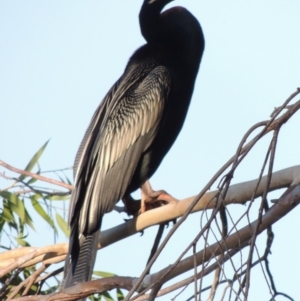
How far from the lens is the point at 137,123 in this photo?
4.16 meters

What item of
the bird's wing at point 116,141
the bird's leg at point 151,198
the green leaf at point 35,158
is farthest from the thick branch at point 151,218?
the green leaf at point 35,158

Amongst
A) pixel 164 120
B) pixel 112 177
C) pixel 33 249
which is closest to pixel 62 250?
pixel 33 249

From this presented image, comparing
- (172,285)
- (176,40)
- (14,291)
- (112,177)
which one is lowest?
(172,285)

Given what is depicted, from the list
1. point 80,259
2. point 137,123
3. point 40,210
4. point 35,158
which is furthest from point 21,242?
point 137,123

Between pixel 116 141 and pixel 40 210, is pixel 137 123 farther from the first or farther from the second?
pixel 40 210

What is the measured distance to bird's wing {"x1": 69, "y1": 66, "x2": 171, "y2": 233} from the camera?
3762 mm

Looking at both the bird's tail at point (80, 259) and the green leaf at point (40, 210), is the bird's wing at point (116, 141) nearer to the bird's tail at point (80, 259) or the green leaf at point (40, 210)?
the bird's tail at point (80, 259)

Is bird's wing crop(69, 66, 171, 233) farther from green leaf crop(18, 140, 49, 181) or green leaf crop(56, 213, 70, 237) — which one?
green leaf crop(56, 213, 70, 237)

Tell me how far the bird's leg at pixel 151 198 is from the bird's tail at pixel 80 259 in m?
0.34

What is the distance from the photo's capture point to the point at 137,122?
13.7ft

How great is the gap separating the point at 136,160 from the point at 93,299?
1137mm

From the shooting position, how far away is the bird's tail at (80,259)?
356 centimetres

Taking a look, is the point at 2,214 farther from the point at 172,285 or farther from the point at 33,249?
the point at 172,285

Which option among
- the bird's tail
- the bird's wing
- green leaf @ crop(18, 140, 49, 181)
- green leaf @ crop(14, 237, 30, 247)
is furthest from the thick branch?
green leaf @ crop(18, 140, 49, 181)
